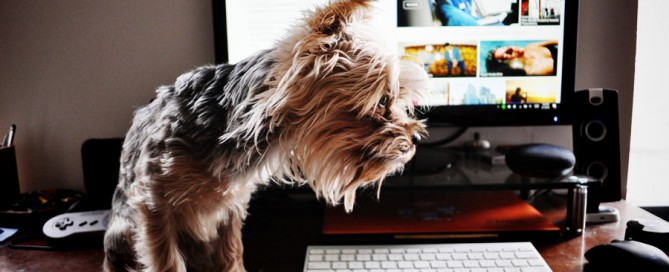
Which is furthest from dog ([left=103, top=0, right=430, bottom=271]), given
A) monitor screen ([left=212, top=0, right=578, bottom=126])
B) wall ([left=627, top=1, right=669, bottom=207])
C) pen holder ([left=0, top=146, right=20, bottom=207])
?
wall ([left=627, top=1, right=669, bottom=207])

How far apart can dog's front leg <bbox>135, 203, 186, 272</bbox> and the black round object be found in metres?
0.68

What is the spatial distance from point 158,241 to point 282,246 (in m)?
0.25

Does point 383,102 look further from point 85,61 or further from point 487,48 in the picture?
point 85,61

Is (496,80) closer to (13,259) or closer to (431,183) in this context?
Result: (431,183)

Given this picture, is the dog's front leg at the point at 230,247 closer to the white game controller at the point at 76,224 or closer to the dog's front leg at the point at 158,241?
Result: the dog's front leg at the point at 158,241

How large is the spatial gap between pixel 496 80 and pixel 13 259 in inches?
40.2

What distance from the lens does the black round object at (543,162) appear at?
2.85ft

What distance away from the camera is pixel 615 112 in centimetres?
94

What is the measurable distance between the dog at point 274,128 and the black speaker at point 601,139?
1.80 ft

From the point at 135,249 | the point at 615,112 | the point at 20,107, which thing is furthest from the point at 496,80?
the point at 20,107

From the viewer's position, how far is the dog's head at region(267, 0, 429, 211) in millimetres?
525

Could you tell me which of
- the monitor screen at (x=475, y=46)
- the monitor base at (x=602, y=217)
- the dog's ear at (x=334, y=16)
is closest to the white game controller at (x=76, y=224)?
the monitor screen at (x=475, y=46)

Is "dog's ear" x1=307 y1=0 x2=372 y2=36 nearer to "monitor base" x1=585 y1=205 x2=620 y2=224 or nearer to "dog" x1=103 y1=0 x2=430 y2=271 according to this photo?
"dog" x1=103 y1=0 x2=430 y2=271

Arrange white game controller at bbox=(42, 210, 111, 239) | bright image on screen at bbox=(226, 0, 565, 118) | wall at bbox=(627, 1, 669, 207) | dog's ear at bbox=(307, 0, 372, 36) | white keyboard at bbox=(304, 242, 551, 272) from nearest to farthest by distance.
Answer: dog's ear at bbox=(307, 0, 372, 36) → white keyboard at bbox=(304, 242, 551, 272) → white game controller at bbox=(42, 210, 111, 239) → bright image on screen at bbox=(226, 0, 565, 118) → wall at bbox=(627, 1, 669, 207)
